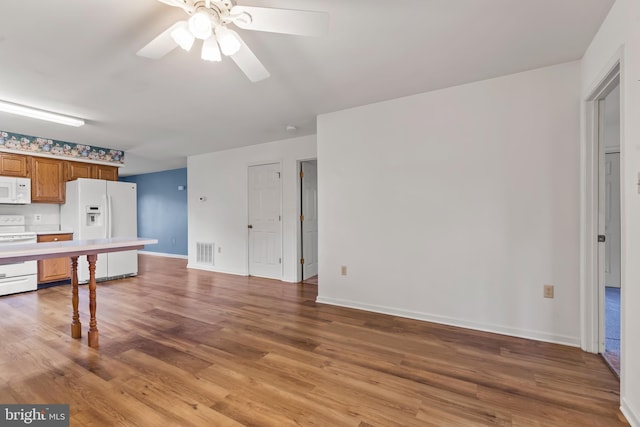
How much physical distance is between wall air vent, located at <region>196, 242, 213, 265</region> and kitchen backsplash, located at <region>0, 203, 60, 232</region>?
2283mm

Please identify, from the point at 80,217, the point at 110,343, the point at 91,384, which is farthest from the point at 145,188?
→ the point at 91,384

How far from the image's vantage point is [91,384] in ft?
6.04

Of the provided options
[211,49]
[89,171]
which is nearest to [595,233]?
[211,49]

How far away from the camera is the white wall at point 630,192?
1.46 metres

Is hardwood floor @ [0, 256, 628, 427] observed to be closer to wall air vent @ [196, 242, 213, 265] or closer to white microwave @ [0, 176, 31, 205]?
white microwave @ [0, 176, 31, 205]

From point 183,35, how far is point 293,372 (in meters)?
2.19

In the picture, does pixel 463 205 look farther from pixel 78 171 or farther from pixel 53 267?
pixel 78 171

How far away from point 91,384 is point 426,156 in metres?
3.29

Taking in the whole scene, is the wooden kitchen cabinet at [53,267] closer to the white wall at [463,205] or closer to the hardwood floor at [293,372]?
the hardwood floor at [293,372]

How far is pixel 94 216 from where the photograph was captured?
468cm

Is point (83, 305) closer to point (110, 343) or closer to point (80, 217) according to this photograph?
point (110, 343)

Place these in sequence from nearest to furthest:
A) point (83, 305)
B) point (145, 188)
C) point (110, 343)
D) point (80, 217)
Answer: point (110, 343) < point (83, 305) < point (80, 217) < point (145, 188)

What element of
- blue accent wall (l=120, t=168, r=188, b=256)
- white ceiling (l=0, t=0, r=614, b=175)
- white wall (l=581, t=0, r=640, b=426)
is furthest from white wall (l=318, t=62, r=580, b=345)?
blue accent wall (l=120, t=168, r=188, b=256)

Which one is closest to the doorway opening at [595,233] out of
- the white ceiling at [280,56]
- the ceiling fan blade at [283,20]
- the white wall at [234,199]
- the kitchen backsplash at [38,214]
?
the white ceiling at [280,56]
